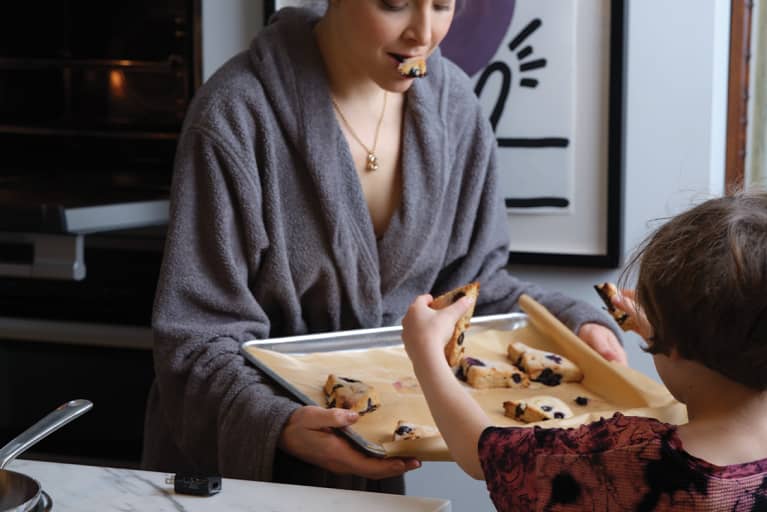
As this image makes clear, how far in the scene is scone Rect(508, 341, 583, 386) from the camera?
1492 millimetres

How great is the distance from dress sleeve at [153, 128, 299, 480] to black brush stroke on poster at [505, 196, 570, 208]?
0.75 metres

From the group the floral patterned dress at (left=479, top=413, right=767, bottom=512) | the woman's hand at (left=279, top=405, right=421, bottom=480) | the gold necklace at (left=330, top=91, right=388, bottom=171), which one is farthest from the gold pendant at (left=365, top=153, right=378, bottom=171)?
the floral patterned dress at (left=479, top=413, right=767, bottom=512)

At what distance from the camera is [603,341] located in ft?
5.38

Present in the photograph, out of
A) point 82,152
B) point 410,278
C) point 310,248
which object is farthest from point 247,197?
point 82,152

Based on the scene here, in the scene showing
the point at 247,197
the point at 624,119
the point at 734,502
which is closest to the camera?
the point at 734,502

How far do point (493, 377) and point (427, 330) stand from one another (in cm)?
29

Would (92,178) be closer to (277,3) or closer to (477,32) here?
(277,3)

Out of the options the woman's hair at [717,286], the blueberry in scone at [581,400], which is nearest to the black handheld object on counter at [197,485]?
the woman's hair at [717,286]

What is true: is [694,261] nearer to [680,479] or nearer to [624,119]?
[680,479]

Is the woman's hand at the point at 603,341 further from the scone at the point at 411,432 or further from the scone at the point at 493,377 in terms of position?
the scone at the point at 411,432

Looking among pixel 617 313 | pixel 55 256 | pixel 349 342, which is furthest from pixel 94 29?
pixel 617 313

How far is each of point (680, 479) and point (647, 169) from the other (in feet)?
3.99

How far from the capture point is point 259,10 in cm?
231

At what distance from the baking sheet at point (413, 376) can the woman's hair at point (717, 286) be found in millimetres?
285
